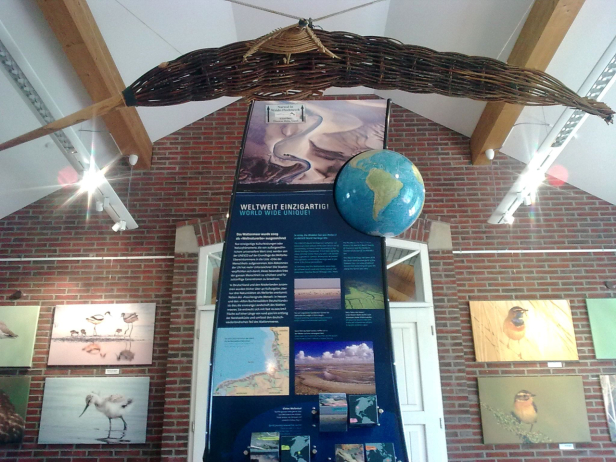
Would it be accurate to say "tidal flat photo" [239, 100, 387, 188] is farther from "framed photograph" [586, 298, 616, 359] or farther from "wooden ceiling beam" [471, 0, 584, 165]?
"framed photograph" [586, 298, 616, 359]

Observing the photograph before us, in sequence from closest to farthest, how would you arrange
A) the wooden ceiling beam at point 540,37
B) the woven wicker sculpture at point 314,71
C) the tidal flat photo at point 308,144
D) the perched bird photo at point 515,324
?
1. the woven wicker sculpture at point 314,71
2. the tidal flat photo at point 308,144
3. the wooden ceiling beam at point 540,37
4. the perched bird photo at point 515,324

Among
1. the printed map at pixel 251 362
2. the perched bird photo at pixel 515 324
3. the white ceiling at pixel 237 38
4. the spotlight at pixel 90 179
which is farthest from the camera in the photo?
the perched bird photo at pixel 515 324

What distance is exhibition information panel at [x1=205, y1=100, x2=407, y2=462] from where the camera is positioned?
2.39m

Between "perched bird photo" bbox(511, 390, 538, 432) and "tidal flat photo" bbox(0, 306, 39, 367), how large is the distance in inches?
186

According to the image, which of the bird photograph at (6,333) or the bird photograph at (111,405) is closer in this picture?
the bird photograph at (111,405)

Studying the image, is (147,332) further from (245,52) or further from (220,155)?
(245,52)

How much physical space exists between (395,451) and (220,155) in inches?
166

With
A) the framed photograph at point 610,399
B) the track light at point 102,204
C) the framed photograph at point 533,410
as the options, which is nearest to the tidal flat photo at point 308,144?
the track light at point 102,204

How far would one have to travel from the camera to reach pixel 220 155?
5.93 metres

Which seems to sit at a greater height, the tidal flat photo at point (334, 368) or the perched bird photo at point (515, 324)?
the perched bird photo at point (515, 324)

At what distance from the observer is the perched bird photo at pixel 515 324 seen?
17.5 ft

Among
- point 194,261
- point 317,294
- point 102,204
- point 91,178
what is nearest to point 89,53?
point 91,178

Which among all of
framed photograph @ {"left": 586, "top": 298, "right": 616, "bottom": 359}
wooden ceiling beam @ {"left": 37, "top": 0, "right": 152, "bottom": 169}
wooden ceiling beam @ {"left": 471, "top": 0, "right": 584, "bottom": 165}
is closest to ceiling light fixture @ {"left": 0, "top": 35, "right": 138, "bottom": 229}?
wooden ceiling beam @ {"left": 37, "top": 0, "right": 152, "bottom": 169}

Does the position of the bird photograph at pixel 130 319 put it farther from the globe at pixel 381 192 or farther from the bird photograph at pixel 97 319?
the globe at pixel 381 192
